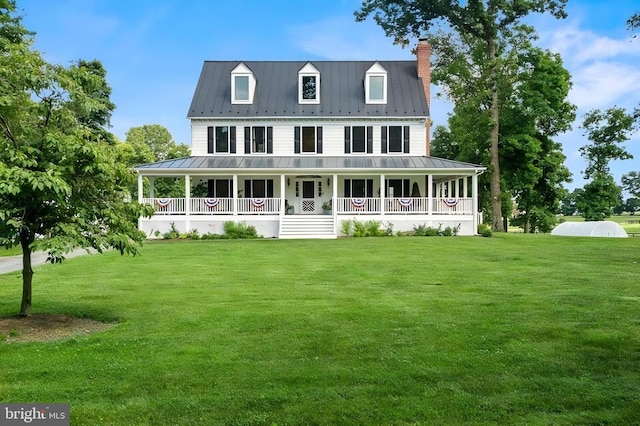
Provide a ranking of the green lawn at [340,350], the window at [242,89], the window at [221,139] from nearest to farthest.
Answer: the green lawn at [340,350] → the window at [221,139] → the window at [242,89]

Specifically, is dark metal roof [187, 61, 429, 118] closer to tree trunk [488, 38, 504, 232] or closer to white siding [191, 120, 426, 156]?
white siding [191, 120, 426, 156]

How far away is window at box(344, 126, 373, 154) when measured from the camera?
90.3ft

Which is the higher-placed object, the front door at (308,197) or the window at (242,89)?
the window at (242,89)

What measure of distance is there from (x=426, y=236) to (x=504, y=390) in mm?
19573

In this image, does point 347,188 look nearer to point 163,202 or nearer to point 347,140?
point 347,140

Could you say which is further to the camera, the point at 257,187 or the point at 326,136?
the point at 257,187

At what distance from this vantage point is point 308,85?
93.1 feet

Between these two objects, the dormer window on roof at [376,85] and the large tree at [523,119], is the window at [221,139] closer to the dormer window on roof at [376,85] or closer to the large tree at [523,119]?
the dormer window on roof at [376,85]

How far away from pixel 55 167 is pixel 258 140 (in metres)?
21.6

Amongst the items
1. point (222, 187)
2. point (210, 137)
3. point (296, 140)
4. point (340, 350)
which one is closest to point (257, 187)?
point (222, 187)

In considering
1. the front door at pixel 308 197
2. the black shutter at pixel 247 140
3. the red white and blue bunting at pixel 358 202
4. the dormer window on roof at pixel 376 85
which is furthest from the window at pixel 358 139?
the black shutter at pixel 247 140

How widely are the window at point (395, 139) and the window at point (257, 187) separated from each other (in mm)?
6620

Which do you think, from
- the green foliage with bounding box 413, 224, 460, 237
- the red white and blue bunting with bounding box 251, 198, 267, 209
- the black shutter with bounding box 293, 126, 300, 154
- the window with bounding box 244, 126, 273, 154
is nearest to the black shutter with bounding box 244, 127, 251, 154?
Answer: the window with bounding box 244, 126, 273, 154

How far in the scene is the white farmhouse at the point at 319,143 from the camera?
24.8 m
